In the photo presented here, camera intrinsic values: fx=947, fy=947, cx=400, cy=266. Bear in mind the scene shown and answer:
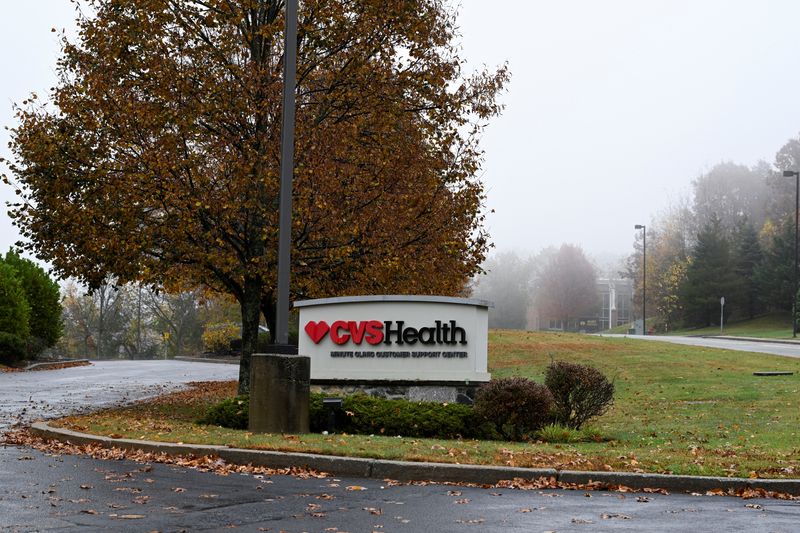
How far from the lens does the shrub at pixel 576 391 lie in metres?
14.7

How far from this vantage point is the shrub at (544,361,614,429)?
1469cm

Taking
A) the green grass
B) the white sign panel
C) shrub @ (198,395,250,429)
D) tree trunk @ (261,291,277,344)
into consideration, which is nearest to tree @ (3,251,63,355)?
tree trunk @ (261,291,277,344)

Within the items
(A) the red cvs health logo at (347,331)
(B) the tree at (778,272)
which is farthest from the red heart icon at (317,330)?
(B) the tree at (778,272)

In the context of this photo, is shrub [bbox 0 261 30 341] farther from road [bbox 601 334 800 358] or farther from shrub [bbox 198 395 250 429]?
road [bbox 601 334 800 358]

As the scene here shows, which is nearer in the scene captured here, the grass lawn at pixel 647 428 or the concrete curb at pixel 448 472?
the concrete curb at pixel 448 472

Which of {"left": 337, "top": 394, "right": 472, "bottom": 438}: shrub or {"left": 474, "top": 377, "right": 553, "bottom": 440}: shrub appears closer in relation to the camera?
{"left": 474, "top": 377, "right": 553, "bottom": 440}: shrub

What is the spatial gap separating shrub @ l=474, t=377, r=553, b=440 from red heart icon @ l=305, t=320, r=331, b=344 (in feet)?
13.0

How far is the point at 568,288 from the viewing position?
408ft

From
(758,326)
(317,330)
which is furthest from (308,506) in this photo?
(758,326)

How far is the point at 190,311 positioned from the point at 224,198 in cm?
6444

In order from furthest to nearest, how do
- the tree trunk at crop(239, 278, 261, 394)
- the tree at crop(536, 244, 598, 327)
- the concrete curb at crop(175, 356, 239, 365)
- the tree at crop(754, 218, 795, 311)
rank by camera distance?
the tree at crop(536, 244, 598, 327), the tree at crop(754, 218, 795, 311), the concrete curb at crop(175, 356, 239, 365), the tree trunk at crop(239, 278, 261, 394)

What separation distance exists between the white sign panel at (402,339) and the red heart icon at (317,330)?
0.06 feet

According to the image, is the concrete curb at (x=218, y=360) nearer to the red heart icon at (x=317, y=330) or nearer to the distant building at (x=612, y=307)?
the red heart icon at (x=317, y=330)

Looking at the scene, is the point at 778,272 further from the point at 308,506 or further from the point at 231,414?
the point at 308,506
